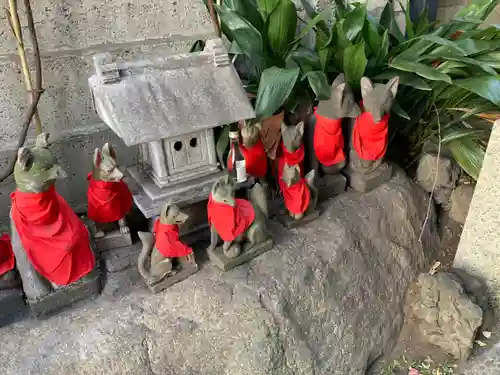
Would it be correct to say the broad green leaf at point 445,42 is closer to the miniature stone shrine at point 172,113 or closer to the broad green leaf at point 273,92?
the broad green leaf at point 273,92

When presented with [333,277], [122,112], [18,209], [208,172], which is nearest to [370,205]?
[333,277]

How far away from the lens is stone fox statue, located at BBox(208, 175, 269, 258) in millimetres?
1261

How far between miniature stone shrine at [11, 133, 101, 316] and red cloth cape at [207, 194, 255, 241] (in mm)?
366

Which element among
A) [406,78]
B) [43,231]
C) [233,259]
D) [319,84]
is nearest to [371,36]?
[406,78]

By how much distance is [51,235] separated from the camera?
1159 millimetres

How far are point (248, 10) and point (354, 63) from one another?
0.46m

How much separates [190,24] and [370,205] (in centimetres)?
101

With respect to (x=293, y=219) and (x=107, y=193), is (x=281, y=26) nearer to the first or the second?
(x=293, y=219)

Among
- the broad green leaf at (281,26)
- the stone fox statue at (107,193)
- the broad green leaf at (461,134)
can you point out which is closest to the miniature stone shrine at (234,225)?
the stone fox statue at (107,193)

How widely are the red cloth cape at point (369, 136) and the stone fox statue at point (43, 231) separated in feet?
3.24

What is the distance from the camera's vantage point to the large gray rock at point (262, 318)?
1.18 metres

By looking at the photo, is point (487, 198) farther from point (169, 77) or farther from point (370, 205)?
point (169, 77)

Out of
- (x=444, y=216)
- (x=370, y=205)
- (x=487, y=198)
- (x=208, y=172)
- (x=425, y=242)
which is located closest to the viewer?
(x=208, y=172)

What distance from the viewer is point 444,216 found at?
1992 mm
